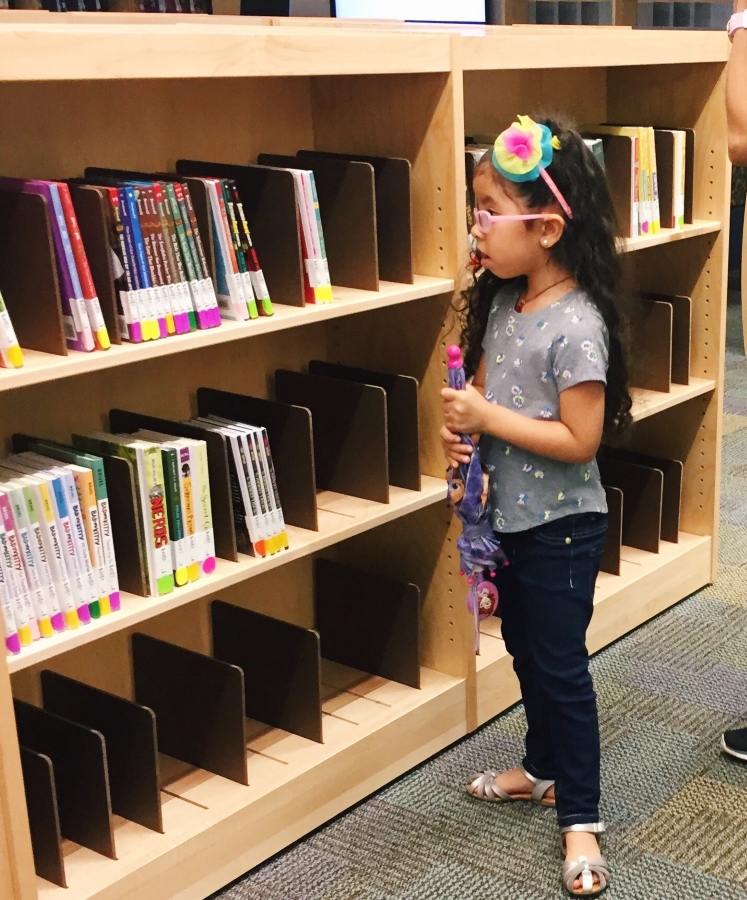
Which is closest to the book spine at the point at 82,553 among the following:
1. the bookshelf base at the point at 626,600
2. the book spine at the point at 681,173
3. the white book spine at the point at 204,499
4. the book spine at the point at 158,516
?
the book spine at the point at 158,516

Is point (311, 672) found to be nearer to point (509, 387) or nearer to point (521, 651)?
point (521, 651)

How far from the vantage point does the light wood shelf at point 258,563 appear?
1581 millimetres

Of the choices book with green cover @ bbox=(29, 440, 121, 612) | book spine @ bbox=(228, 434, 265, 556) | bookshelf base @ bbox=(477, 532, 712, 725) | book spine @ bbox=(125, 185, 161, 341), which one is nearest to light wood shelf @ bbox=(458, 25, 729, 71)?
book spine @ bbox=(125, 185, 161, 341)

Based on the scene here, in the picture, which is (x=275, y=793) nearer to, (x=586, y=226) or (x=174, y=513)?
(x=174, y=513)

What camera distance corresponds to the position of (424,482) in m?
2.15

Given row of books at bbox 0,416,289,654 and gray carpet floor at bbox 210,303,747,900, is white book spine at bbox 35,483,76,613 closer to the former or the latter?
row of books at bbox 0,416,289,654

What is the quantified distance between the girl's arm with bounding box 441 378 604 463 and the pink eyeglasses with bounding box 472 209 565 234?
247 millimetres

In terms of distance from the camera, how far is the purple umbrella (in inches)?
69.6

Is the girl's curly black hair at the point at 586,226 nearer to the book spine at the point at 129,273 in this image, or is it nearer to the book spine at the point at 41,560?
the book spine at the point at 129,273

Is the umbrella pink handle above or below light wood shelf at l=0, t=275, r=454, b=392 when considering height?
below

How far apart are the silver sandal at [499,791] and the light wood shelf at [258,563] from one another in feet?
1.67

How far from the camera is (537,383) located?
1723 mm

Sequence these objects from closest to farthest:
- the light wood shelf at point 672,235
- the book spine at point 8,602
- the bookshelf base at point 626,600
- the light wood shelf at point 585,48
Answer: the book spine at point 8,602 < the light wood shelf at point 585,48 < the bookshelf base at point 626,600 < the light wood shelf at point 672,235

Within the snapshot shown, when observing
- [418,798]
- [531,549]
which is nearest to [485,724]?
[418,798]
